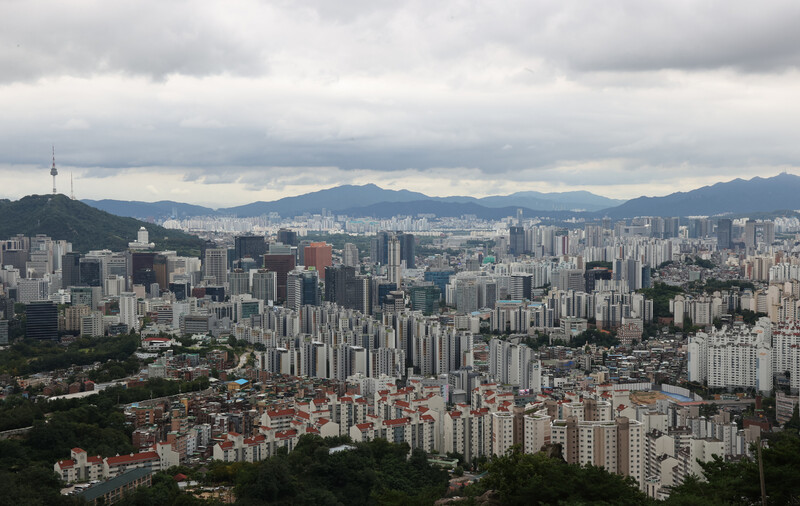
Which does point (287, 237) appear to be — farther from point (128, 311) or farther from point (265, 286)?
point (128, 311)

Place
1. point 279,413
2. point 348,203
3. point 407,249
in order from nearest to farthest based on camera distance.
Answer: point 279,413
point 407,249
point 348,203

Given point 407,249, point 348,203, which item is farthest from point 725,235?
point 348,203

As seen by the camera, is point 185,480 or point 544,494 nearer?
point 544,494

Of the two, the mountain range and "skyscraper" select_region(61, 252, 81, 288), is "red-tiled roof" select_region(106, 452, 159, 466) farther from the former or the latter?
the mountain range

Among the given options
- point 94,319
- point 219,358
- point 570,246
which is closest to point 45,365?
point 219,358

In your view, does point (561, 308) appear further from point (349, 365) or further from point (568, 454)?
point (568, 454)

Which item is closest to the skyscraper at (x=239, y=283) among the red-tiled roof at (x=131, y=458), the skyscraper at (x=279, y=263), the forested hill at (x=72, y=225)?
the skyscraper at (x=279, y=263)
